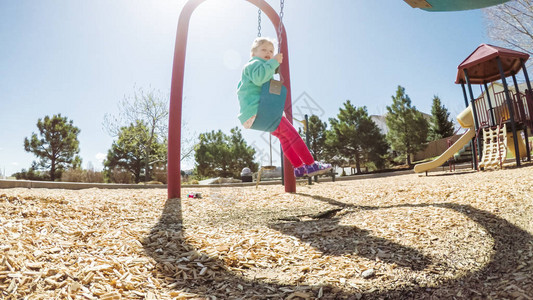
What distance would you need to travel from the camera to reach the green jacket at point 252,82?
2.69 meters

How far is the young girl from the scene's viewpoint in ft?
8.93

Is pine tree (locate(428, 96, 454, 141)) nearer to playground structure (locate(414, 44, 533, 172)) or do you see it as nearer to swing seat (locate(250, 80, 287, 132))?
playground structure (locate(414, 44, 533, 172))

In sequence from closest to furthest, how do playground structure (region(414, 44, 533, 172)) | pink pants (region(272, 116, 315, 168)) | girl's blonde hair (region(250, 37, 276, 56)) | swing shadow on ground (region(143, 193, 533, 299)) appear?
swing shadow on ground (region(143, 193, 533, 299)) < girl's blonde hair (region(250, 37, 276, 56)) < pink pants (region(272, 116, 315, 168)) < playground structure (region(414, 44, 533, 172))

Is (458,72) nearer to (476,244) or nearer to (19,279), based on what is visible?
(476,244)

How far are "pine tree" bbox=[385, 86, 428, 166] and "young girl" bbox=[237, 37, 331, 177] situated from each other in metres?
18.6

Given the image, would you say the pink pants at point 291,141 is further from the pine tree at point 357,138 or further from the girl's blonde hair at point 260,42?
the pine tree at point 357,138

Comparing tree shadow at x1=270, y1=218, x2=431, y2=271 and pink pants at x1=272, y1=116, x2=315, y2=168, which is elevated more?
pink pants at x1=272, y1=116, x2=315, y2=168

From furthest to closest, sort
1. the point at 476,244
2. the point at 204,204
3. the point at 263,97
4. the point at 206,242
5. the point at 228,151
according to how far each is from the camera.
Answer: the point at 228,151
the point at 204,204
the point at 263,97
the point at 206,242
the point at 476,244

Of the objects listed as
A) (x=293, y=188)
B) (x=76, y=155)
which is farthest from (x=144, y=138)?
(x=293, y=188)

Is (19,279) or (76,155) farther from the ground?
(76,155)

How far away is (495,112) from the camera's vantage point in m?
8.71

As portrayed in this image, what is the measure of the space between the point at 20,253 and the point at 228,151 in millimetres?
21298

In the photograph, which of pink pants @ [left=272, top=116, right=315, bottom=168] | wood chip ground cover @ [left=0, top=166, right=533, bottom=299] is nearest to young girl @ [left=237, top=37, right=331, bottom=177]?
pink pants @ [left=272, top=116, right=315, bottom=168]

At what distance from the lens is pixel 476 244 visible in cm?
192
